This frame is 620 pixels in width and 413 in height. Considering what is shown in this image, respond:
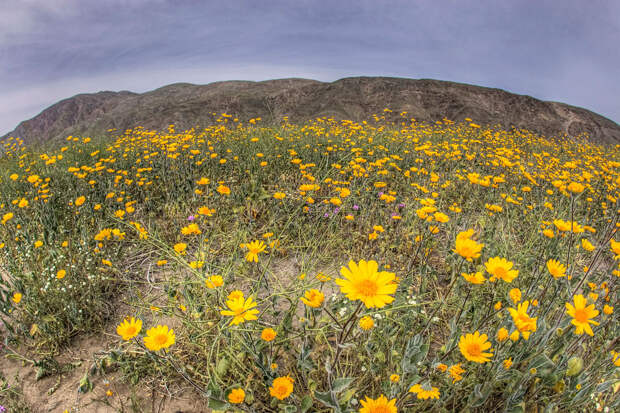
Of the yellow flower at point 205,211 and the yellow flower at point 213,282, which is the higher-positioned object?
the yellow flower at point 205,211

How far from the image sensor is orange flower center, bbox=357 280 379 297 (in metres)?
0.91

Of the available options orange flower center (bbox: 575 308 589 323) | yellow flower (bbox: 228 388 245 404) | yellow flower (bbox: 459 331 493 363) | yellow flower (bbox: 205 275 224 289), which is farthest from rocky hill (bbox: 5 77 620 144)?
orange flower center (bbox: 575 308 589 323)

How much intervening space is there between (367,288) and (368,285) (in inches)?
0.5

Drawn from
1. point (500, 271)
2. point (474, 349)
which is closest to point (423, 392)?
point (474, 349)

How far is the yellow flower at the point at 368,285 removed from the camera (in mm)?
879

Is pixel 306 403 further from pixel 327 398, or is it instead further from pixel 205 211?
pixel 205 211

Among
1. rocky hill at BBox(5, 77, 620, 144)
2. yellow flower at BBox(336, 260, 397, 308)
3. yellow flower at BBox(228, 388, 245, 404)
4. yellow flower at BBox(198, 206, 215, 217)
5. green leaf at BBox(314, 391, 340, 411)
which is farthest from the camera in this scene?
rocky hill at BBox(5, 77, 620, 144)

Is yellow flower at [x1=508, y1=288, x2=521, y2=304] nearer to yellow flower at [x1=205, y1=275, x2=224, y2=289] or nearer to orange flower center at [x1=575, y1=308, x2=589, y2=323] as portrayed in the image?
orange flower center at [x1=575, y1=308, x2=589, y2=323]

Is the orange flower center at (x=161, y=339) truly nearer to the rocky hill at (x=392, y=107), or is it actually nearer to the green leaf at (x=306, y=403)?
A: the green leaf at (x=306, y=403)

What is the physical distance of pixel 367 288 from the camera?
0.92 meters

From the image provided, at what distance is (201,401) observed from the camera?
68.2 inches

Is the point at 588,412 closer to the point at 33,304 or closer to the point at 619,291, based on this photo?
the point at 619,291

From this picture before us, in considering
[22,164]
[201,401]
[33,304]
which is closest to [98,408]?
[201,401]

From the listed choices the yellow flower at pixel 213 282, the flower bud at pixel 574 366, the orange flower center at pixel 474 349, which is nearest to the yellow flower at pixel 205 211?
the yellow flower at pixel 213 282
